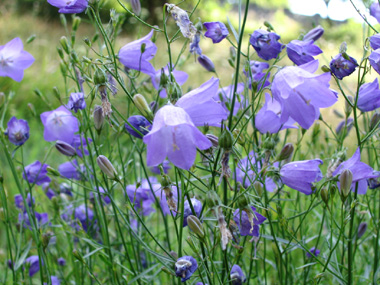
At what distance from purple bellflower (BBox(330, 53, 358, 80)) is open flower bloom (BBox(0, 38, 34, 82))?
1245 millimetres

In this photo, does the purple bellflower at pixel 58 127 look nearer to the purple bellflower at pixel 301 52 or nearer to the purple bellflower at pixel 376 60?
the purple bellflower at pixel 301 52

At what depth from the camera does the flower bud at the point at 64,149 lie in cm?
147

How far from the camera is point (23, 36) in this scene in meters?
6.63

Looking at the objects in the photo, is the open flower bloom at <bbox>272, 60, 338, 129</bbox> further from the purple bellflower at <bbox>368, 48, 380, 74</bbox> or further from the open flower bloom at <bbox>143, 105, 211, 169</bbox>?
the open flower bloom at <bbox>143, 105, 211, 169</bbox>

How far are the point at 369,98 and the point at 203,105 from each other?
530mm

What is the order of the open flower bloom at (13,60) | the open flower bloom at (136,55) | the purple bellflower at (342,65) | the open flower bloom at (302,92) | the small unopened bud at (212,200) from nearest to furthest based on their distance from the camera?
1. the small unopened bud at (212,200)
2. the open flower bloom at (302,92)
3. the purple bellflower at (342,65)
4. the open flower bloom at (136,55)
5. the open flower bloom at (13,60)

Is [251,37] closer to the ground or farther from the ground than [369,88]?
farther from the ground

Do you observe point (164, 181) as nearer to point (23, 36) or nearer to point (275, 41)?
point (275, 41)

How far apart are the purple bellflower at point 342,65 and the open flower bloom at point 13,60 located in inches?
49.0

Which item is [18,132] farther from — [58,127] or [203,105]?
[203,105]

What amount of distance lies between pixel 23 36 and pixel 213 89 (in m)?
6.38

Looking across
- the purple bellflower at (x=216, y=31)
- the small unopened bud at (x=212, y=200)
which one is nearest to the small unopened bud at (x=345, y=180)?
the small unopened bud at (x=212, y=200)

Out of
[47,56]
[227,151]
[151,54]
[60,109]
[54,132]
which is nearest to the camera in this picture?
[227,151]

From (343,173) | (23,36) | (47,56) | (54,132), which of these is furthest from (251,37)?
(23,36)
